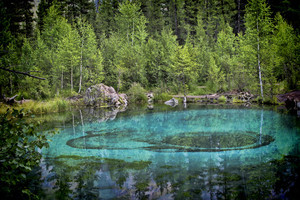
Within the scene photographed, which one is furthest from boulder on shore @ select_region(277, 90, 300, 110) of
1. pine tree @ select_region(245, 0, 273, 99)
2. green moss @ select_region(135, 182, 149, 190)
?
green moss @ select_region(135, 182, 149, 190)

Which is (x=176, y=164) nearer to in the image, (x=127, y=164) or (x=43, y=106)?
(x=127, y=164)

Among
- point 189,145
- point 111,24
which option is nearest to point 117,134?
point 189,145

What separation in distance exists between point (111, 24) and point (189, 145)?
139 ft

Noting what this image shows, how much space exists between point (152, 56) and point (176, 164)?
2791 centimetres

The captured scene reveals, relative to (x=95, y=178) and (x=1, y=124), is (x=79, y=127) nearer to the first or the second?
(x=95, y=178)

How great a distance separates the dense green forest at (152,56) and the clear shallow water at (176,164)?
13.2m

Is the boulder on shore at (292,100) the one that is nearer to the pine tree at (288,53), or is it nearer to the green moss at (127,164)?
the pine tree at (288,53)

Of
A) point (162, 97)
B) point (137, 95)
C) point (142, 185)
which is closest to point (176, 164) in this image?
point (142, 185)

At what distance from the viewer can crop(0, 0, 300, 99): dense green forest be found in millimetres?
21672

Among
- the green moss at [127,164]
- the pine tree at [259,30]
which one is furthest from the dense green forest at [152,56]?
the green moss at [127,164]

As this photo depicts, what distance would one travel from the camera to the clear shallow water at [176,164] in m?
4.75

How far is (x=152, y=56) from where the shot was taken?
33031 millimetres

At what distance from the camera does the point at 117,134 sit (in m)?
11.1

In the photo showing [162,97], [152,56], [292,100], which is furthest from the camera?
[152,56]
